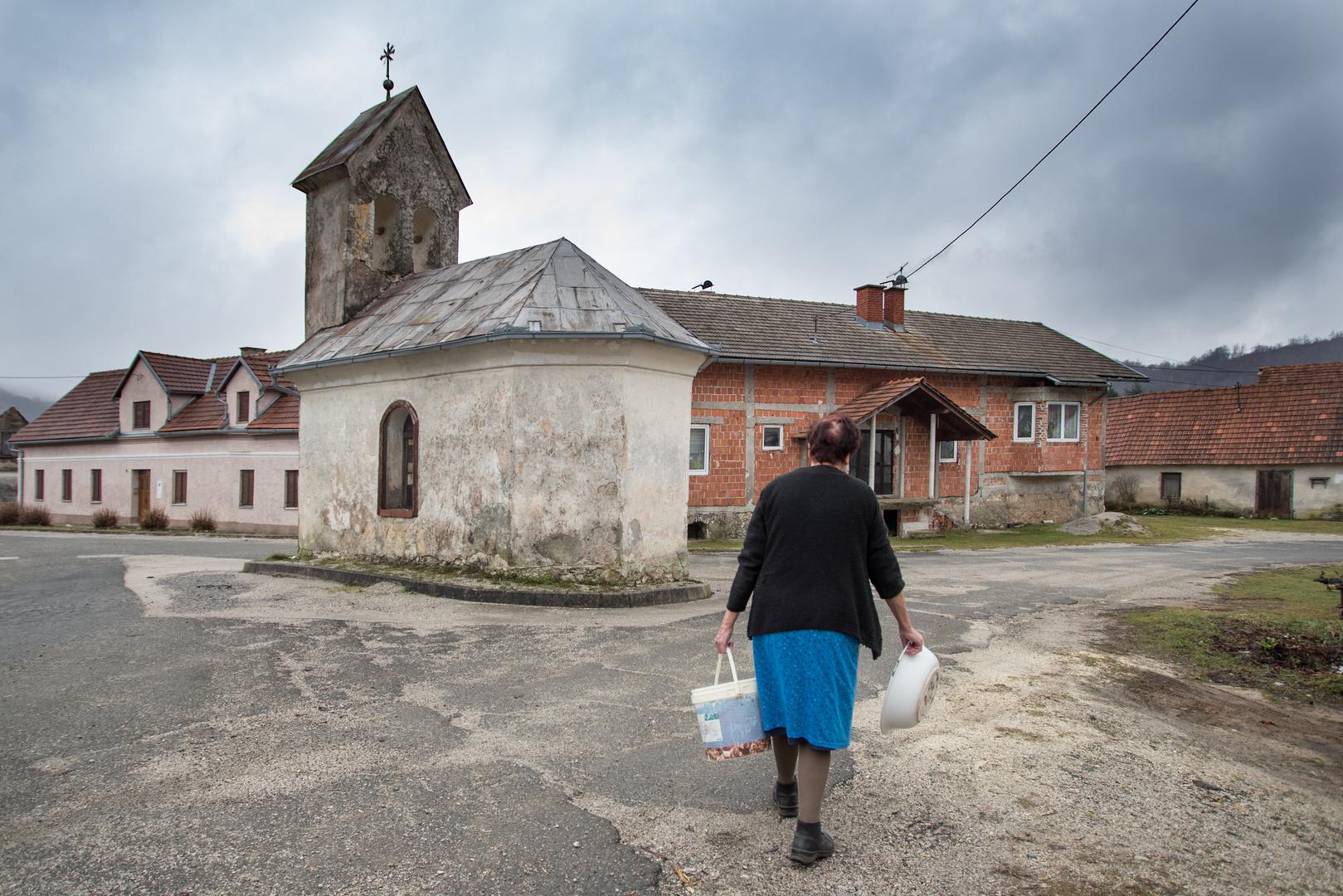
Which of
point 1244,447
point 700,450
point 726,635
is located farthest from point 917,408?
point 726,635

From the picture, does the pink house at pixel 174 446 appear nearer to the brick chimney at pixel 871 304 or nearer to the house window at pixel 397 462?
the house window at pixel 397 462

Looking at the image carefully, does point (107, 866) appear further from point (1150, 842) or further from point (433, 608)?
point (433, 608)

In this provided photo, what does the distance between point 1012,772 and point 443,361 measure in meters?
8.42

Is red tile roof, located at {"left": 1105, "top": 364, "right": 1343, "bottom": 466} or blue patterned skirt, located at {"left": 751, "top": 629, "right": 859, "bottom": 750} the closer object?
blue patterned skirt, located at {"left": 751, "top": 629, "right": 859, "bottom": 750}

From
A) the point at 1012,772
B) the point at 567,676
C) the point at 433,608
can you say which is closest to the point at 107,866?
the point at 567,676

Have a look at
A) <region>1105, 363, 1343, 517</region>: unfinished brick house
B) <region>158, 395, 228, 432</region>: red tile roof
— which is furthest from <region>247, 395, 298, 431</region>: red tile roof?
<region>1105, 363, 1343, 517</region>: unfinished brick house

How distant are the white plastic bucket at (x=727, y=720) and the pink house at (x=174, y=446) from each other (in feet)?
83.5

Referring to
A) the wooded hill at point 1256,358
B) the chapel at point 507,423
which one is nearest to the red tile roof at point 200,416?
the chapel at point 507,423

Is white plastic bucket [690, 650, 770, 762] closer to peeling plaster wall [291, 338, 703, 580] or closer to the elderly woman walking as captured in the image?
the elderly woman walking

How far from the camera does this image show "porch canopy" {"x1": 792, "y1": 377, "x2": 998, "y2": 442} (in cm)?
2059

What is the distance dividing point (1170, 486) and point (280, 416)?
32.2 metres

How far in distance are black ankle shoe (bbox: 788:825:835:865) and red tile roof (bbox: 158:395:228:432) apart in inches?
1168

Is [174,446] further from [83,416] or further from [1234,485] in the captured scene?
[1234,485]

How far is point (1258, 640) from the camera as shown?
7.80 metres
